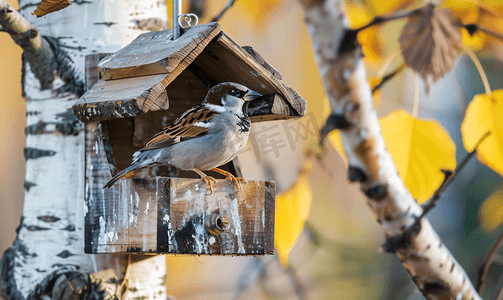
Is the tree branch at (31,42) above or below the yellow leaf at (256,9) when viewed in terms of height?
below

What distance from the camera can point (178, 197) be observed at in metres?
1.10

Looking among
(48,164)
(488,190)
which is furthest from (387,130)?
(488,190)

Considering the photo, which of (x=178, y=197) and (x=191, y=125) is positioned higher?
(x=191, y=125)

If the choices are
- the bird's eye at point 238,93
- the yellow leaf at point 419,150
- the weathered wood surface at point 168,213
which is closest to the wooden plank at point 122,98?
the weathered wood surface at point 168,213

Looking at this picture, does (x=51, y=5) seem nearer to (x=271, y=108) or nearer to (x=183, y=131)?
(x=183, y=131)

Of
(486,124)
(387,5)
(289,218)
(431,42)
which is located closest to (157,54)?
(289,218)

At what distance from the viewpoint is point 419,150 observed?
163 cm

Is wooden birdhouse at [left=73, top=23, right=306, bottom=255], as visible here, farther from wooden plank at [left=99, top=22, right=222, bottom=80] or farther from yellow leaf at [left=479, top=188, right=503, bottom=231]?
yellow leaf at [left=479, top=188, right=503, bottom=231]

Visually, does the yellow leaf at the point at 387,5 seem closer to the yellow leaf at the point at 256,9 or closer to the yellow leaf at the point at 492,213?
the yellow leaf at the point at 256,9

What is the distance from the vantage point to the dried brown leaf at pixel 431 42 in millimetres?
1595

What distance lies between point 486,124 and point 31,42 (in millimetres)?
1473

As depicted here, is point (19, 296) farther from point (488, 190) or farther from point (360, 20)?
point (488, 190)

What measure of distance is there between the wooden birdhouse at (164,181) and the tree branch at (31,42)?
0.42 feet

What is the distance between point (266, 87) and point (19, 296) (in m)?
0.92
